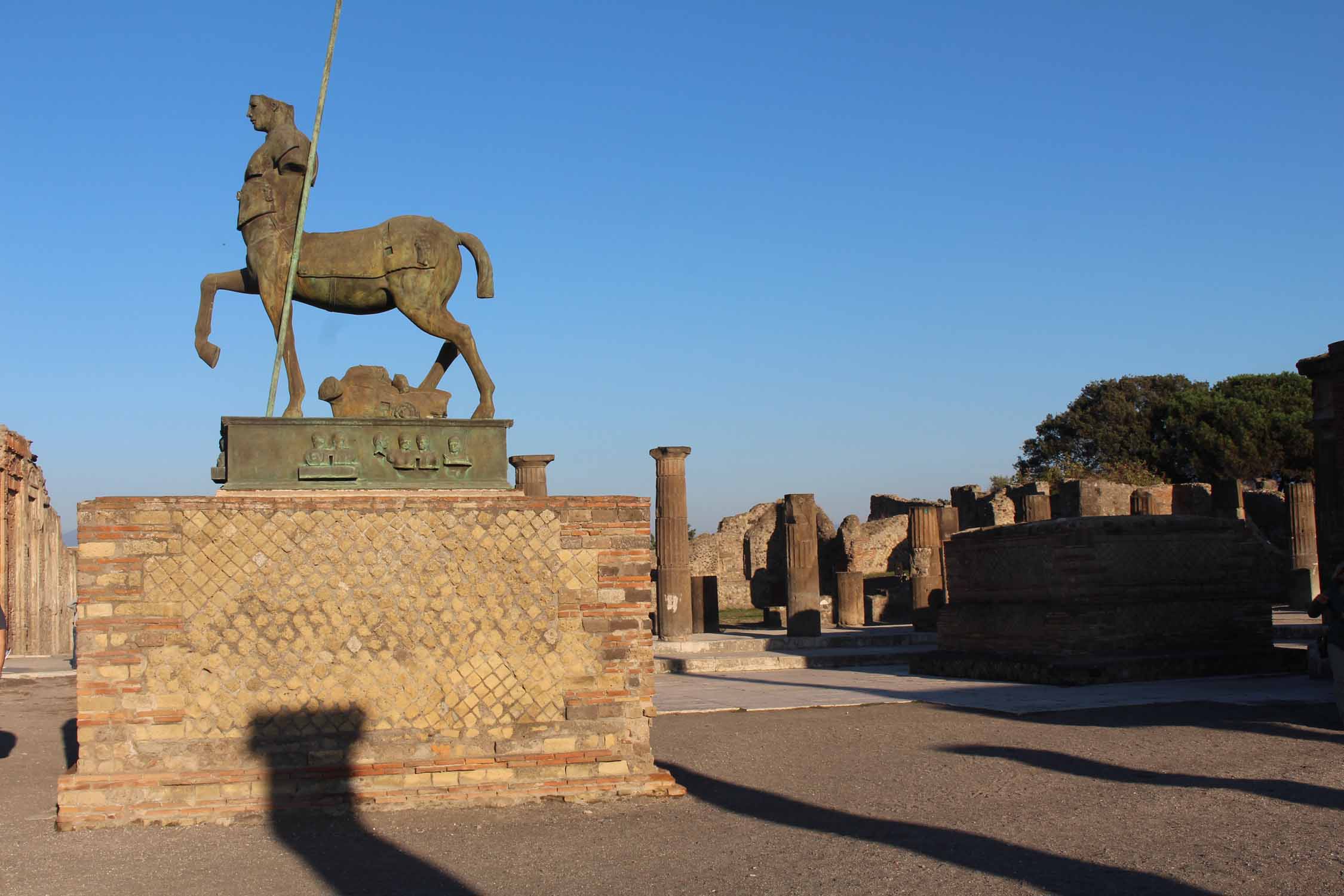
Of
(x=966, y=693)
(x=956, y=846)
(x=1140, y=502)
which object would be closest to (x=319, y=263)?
(x=956, y=846)

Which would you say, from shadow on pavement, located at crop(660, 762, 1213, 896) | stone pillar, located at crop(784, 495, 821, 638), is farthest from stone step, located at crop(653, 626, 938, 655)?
shadow on pavement, located at crop(660, 762, 1213, 896)

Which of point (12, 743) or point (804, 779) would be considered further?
point (12, 743)

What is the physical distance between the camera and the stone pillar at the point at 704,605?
67.3 feet

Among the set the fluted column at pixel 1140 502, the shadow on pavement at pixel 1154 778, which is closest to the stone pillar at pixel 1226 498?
the fluted column at pixel 1140 502

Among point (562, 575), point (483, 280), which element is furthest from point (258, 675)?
point (483, 280)

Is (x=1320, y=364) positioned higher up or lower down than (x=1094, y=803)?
higher up

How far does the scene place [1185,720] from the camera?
9.02 m

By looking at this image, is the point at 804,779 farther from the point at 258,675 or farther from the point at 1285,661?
the point at 1285,661

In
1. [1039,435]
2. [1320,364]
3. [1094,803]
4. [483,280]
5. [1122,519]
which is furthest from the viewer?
[1039,435]

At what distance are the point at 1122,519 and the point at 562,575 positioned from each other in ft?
24.8

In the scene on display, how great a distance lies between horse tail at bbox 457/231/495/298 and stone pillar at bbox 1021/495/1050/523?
682 inches

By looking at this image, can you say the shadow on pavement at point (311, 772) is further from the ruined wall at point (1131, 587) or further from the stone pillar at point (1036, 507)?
the stone pillar at point (1036, 507)

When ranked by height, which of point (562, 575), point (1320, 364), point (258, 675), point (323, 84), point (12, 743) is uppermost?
point (323, 84)

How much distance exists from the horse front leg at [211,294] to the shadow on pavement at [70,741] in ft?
→ 9.40
